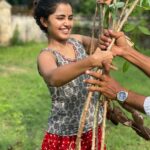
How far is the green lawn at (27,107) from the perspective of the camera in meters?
5.48

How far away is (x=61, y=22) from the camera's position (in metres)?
3.13

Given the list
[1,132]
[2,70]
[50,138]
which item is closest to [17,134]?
[1,132]

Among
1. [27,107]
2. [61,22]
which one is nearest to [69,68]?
[61,22]

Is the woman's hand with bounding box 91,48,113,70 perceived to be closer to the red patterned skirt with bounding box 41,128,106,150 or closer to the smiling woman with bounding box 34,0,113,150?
the smiling woman with bounding box 34,0,113,150

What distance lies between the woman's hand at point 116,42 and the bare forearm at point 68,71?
0.18 metres

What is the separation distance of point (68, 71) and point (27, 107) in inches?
174

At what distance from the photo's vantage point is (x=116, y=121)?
3.23 m

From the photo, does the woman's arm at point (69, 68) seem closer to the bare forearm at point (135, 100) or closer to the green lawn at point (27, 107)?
the bare forearm at point (135, 100)

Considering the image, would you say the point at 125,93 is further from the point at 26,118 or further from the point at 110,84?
the point at 26,118

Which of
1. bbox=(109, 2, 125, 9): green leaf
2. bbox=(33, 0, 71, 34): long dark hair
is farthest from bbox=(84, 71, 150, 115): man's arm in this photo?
bbox=(33, 0, 71, 34): long dark hair

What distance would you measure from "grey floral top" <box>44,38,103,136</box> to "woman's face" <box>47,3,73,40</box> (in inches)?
4.4

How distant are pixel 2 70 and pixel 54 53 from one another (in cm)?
737

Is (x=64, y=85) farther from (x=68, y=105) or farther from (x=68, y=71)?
(x=68, y=71)

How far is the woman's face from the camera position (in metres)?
3.14
